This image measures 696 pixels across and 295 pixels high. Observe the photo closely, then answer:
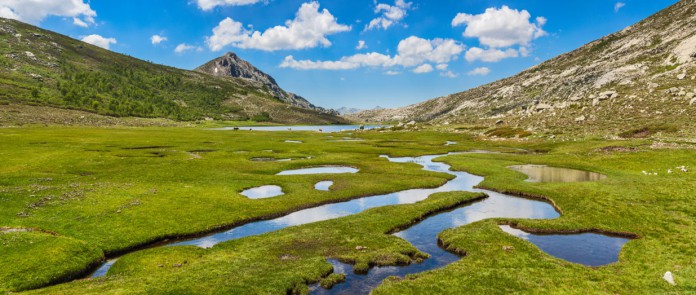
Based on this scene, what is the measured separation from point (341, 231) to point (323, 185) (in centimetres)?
2388

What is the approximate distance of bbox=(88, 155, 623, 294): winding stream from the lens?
Result: 25219 millimetres

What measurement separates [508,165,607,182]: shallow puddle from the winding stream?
13255 millimetres

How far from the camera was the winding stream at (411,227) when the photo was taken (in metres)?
25.2

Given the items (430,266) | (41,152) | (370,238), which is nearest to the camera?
(430,266)

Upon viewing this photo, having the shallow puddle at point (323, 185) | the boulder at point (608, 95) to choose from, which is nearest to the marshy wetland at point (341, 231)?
the shallow puddle at point (323, 185)

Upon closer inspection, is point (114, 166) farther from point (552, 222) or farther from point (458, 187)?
point (552, 222)

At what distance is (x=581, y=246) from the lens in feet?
98.5

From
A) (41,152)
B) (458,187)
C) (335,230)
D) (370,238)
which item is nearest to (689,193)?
(458,187)

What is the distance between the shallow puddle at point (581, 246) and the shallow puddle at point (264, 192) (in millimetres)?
30733

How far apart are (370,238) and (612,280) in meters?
17.7

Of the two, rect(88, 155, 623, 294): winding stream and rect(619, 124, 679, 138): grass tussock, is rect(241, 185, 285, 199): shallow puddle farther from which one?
rect(619, 124, 679, 138): grass tussock

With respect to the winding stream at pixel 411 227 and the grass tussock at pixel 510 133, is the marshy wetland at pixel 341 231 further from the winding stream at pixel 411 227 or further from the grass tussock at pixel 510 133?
the grass tussock at pixel 510 133

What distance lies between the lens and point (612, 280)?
22344 millimetres

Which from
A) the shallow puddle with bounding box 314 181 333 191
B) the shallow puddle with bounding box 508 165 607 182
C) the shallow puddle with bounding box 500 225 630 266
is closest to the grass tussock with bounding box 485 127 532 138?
the shallow puddle with bounding box 508 165 607 182
